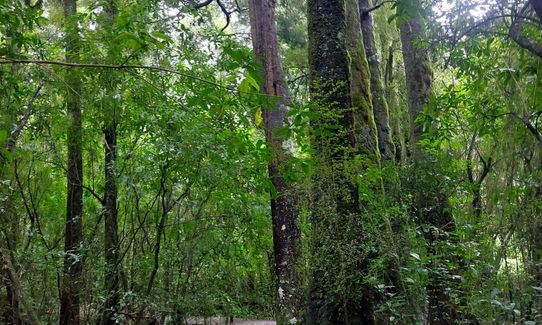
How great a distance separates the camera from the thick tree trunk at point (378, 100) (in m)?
6.46

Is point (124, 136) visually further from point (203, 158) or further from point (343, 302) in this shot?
point (343, 302)

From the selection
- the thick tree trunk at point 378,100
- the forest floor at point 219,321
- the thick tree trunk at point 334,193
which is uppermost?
the thick tree trunk at point 378,100

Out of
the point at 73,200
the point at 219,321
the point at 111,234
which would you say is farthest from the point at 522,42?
the point at 73,200

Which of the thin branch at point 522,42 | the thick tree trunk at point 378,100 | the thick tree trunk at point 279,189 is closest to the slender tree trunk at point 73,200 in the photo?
the thick tree trunk at point 279,189

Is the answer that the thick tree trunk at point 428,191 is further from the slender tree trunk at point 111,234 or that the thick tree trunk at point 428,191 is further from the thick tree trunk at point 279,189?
the slender tree trunk at point 111,234

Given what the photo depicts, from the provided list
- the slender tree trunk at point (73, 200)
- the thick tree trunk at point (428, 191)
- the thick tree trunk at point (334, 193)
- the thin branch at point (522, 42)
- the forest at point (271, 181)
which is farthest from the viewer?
the slender tree trunk at point (73, 200)

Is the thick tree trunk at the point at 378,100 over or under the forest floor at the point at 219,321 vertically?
over

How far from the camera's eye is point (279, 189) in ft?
19.4

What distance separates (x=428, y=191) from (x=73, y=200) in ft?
16.4

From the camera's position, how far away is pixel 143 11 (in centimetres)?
543

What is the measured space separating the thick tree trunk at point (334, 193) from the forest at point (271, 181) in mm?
13

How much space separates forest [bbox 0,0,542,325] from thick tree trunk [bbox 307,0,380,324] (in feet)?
0.04

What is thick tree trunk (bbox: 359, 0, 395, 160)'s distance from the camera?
6461 mm

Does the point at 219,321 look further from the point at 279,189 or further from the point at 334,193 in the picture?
the point at 334,193
